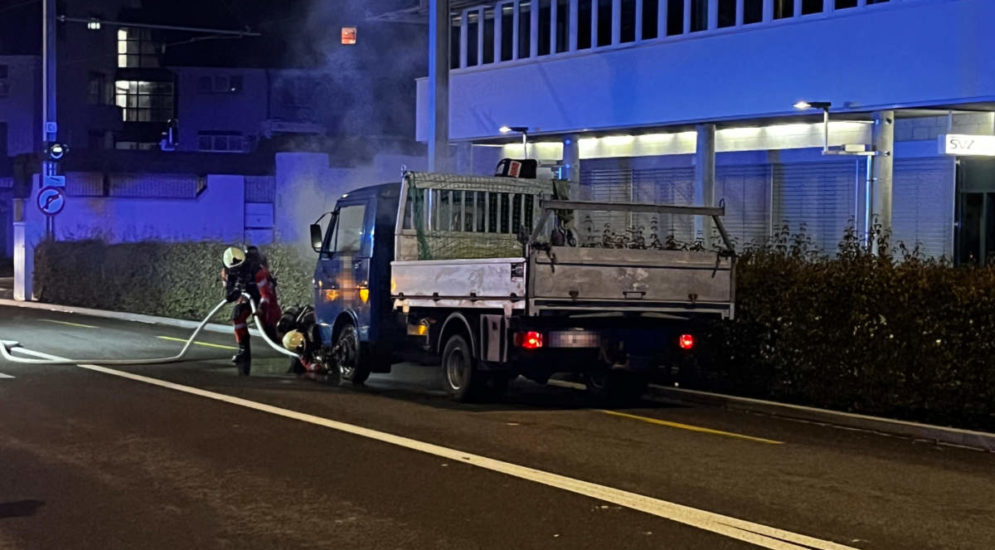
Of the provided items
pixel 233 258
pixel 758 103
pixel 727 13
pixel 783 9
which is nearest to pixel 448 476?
pixel 233 258

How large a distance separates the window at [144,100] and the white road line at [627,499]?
57258 mm

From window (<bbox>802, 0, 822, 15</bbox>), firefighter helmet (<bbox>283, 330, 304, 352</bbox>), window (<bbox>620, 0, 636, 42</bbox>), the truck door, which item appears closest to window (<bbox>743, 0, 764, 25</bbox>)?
window (<bbox>802, 0, 822, 15</bbox>)

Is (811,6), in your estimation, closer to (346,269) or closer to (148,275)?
(346,269)

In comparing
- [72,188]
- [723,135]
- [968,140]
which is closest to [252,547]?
[968,140]

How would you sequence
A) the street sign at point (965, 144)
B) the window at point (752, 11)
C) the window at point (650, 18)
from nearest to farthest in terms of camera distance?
the street sign at point (965, 144), the window at point (752, 11), the window at point (650, 18)

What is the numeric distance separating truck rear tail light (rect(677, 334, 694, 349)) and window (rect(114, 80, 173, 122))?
57.3 metres

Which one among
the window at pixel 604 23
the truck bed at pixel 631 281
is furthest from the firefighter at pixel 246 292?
the window at pixel 604 23

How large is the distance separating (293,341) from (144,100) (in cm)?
5394

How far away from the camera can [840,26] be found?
21.2m

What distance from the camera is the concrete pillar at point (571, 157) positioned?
27906mm

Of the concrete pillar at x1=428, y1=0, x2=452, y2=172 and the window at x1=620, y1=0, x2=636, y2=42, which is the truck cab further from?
the window at x1=620, y1=0, x2=636, y2=42

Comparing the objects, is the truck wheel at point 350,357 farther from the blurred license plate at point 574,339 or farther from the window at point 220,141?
the window at point 220,141

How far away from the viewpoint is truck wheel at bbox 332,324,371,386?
48.5ft

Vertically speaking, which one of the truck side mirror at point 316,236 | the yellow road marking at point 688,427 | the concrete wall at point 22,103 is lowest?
the yellow road marking at point 688,427
